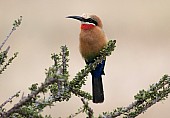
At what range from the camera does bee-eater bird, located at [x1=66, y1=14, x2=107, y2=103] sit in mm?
1922

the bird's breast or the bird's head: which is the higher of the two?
the bird's head

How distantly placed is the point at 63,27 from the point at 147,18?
3.59 ft

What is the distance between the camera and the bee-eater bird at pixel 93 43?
6.31 ft

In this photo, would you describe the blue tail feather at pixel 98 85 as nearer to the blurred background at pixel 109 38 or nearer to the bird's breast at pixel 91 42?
the bird's breast at pixel 91 42

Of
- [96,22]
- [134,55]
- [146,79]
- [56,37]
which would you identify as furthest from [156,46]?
[96,22]

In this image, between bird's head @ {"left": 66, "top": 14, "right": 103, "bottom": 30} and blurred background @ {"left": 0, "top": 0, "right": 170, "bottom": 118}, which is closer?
bird's head @ {"left": 66, "top": 14, "right": 103, "bottom": 30}

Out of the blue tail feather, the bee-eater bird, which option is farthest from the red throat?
the blue tail feather

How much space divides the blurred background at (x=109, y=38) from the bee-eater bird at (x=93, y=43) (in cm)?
271

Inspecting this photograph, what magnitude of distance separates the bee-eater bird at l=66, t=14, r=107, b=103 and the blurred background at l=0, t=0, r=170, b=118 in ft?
8.89

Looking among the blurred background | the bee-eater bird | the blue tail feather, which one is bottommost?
the blue tail feather

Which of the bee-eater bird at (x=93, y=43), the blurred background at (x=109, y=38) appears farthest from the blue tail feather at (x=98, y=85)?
the blurred background at (x=109, y=38)

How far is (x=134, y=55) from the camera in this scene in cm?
614

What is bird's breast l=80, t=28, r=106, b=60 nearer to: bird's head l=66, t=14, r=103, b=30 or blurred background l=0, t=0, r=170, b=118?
bird's head l=66, t=14, r=103, b=30

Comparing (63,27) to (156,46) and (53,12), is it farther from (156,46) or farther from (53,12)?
(156,46)
